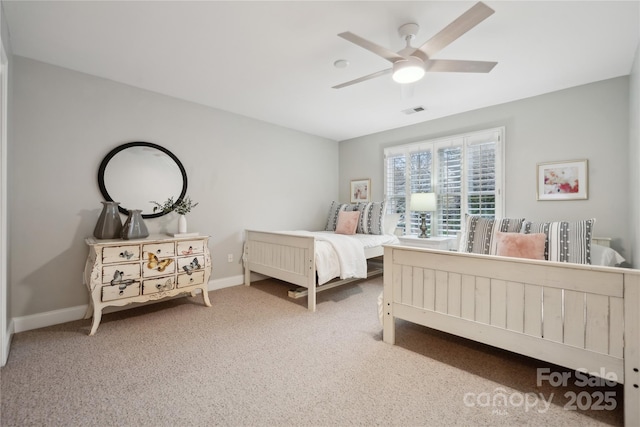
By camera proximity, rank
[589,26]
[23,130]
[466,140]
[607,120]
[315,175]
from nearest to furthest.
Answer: [589,26], [23,130], [607,120], [466,140], [315,175]

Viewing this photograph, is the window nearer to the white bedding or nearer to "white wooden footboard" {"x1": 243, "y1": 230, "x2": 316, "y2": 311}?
the white bedding

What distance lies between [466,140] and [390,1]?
260 centimetres

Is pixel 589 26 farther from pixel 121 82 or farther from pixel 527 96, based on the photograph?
pixel 121 82

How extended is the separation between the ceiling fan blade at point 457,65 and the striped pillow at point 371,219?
232 centimetres

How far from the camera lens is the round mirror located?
9.45 ft

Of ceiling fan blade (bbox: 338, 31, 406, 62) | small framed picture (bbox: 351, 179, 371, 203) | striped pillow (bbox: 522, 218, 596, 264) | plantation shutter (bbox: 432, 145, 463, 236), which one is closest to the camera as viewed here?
ceiling fan blade (bbox: 338, 31, 406, 62)

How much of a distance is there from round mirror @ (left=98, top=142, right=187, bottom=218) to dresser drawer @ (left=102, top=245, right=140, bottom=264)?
0.60m

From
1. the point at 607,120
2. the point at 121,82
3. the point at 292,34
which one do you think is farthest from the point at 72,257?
the point at 607,120

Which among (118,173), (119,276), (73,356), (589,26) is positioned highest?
(589,26)

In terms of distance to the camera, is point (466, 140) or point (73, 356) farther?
point (466, 140)

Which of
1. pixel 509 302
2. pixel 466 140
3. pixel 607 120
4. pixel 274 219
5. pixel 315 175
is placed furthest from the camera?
pixel 315 175

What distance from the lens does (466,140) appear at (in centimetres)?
383

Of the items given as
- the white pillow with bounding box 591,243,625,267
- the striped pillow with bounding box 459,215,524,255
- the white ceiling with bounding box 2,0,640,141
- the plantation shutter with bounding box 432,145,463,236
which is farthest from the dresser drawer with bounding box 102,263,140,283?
the white pillow with bounding box 591,243,625,267

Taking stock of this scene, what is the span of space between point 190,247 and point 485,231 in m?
2.96
